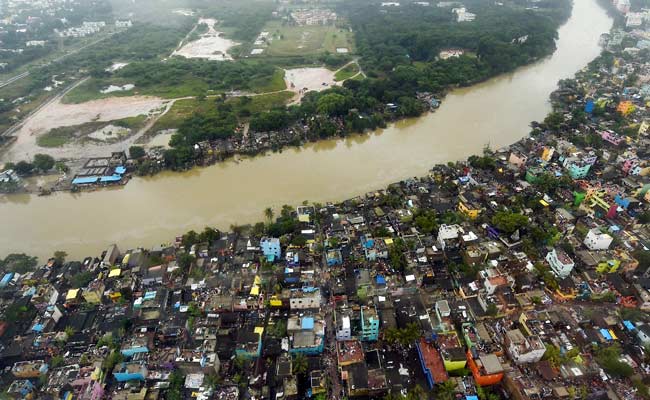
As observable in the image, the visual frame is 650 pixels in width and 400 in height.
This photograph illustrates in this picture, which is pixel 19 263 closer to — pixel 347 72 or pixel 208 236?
pixel 208 236

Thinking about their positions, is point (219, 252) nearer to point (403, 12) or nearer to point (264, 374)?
point (264, 374)

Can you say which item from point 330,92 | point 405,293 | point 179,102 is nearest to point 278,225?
point 405,293

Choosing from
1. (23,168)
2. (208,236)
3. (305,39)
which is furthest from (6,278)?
(305,39)

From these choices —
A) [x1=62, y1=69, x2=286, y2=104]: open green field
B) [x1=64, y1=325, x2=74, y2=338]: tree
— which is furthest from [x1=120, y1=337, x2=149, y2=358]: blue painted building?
[x1=62, y1=69, x2=286, y2=104]: open green field

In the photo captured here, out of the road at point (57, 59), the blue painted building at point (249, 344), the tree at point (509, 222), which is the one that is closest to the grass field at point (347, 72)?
the tree at point (509, 222)

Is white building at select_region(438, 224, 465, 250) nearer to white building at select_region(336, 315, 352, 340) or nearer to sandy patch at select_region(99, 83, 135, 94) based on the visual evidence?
white building at select_region(336, 315, 352, 340)

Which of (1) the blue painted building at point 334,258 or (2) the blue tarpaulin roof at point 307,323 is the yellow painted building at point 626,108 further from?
(2) the blue tarpaulin roof at point 307,323
